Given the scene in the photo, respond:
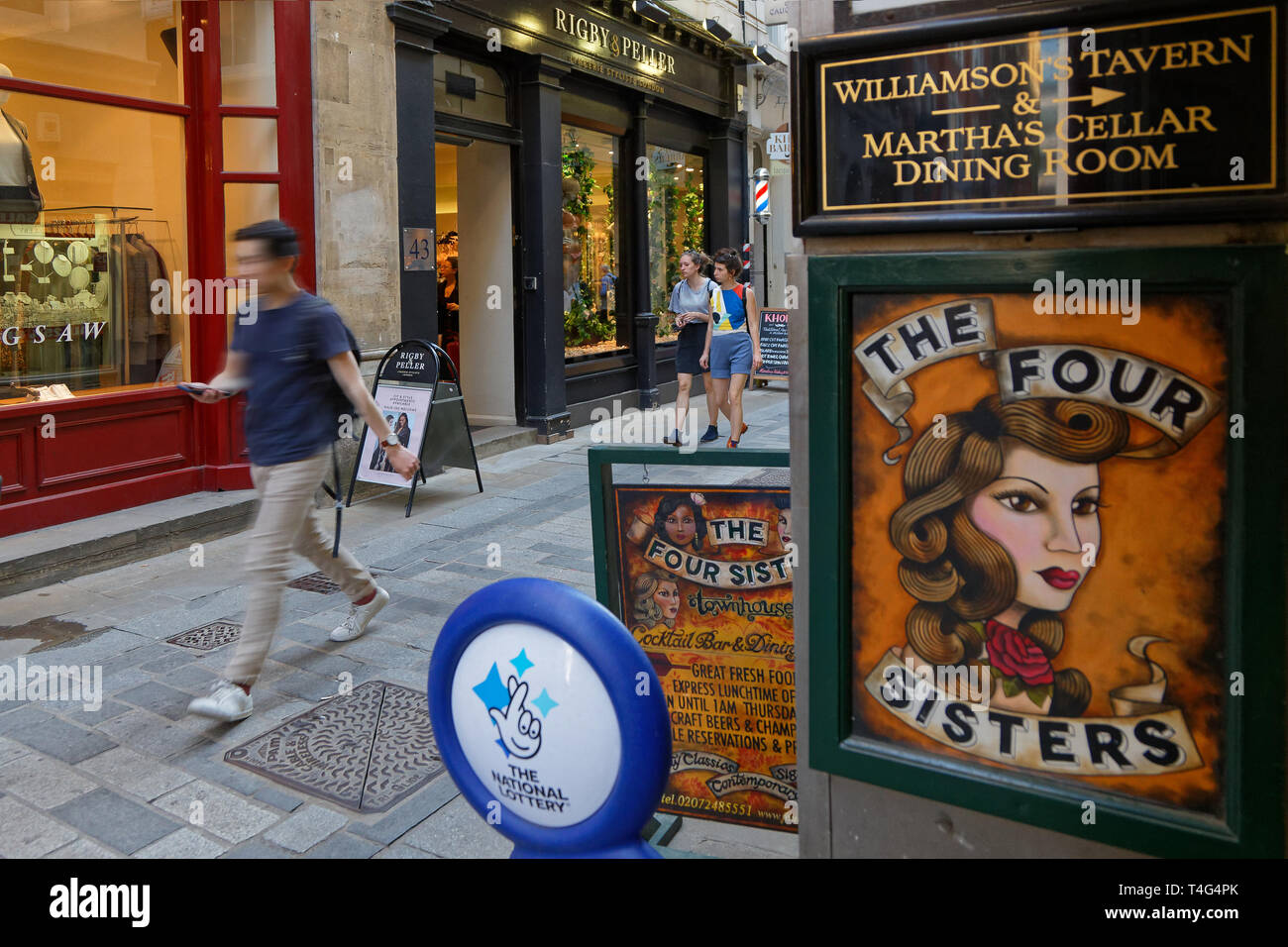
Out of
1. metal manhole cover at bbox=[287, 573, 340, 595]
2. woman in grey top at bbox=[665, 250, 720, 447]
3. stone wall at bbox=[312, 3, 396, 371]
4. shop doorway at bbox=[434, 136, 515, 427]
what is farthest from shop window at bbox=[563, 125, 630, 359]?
metal manhole cover at bbox=[287, 573, 340, 595]

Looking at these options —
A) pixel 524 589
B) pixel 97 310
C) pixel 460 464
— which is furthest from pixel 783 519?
pixel 97 310

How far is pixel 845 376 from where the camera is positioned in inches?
98.2

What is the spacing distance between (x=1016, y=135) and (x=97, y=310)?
7.18m

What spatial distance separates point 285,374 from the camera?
14.6 feet

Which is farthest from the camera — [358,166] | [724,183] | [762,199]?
[724,183]

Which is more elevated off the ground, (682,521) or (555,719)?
(682,521)

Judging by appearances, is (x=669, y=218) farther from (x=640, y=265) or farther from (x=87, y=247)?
(x=87, y=247)

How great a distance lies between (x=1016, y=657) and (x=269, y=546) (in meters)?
3.11

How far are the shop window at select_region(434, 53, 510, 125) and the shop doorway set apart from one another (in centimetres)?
37

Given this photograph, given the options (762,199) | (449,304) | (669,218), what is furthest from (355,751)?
(762,199)

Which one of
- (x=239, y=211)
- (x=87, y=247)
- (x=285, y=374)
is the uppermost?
(x=239, y=211)

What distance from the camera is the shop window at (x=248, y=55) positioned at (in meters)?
8.21

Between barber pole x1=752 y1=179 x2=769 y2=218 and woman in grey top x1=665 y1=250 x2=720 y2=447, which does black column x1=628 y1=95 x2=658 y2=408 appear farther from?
woman in grey top x1=665 y1=250 x2=720 y2=447

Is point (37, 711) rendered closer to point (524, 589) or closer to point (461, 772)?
point (461, 772)
